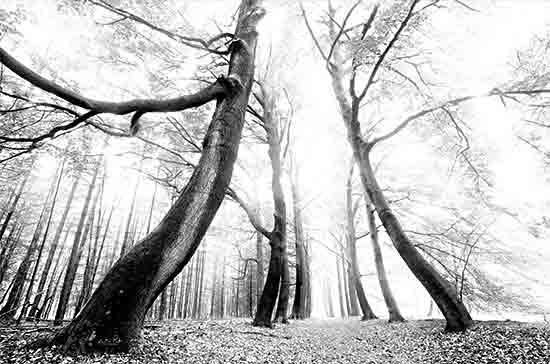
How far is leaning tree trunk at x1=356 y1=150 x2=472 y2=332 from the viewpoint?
4.09 metres

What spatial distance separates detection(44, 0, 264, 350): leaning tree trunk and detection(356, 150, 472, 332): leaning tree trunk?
12.2 feet

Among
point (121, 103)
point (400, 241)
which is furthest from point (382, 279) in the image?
point (121, 103)

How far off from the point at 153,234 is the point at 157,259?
0.26 meters

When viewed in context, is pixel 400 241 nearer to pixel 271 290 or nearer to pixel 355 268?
pixel 271 290

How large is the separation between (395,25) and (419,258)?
14.3 ft

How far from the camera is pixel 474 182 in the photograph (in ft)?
21.0

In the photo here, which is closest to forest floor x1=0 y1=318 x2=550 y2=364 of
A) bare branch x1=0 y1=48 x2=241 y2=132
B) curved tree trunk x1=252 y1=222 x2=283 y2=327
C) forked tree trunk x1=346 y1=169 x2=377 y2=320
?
curved tree trunk x1=252 y1=222 x2=283 y2=327

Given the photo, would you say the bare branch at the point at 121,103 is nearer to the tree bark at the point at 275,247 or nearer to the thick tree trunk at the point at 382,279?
the tree bark at the point at 275,247

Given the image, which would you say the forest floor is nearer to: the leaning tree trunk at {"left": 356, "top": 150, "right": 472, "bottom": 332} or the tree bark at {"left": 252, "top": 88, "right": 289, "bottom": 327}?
the leaning tree trunk at {"left": 356, "top": 150, "right": 472, "bottom": 332}

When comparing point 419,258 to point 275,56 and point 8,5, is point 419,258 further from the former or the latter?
point 8,5

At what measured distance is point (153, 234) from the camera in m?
2.52

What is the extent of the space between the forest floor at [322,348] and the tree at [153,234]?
8.1 inches

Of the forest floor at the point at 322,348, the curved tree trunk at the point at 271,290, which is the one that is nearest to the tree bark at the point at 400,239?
the forest floor at the point at 322,348

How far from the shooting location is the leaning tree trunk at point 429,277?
409cm
